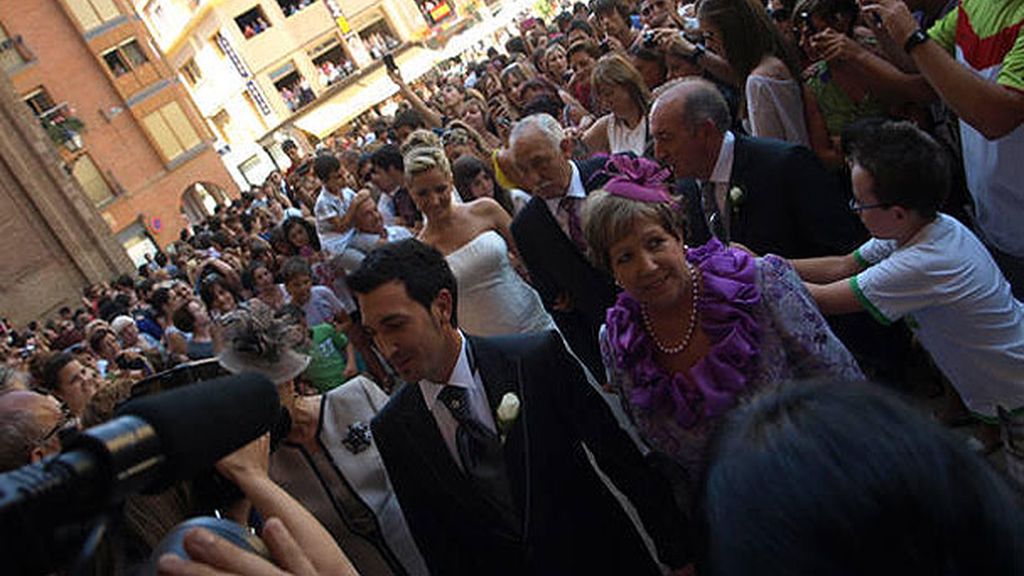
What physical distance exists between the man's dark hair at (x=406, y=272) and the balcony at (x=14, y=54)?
3399 centimetres

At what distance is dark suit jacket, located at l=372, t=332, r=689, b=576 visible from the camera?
2.18 m

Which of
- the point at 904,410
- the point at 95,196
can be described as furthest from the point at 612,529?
the point at 95,196

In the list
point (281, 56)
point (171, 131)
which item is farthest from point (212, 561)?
point (281, 56)

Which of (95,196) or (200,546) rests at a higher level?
(95,196)

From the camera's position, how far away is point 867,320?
2998 millimetres

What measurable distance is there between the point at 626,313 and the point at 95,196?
116 feet

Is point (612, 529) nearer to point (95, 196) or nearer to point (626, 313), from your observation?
point (626, 313)

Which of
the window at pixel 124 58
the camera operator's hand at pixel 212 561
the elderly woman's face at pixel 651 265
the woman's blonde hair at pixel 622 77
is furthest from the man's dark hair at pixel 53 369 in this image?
the window at pixel 124 58

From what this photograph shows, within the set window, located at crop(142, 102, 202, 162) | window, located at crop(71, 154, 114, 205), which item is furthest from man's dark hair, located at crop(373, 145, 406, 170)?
window, located at crop(142, 102, 202, 162)

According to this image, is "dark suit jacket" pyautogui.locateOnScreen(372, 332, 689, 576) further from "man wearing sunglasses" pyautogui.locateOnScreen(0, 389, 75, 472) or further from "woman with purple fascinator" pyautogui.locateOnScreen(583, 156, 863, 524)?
"man wearing sunglasses" pyautogui.locateOnScreen(0, 389, 75, 472)

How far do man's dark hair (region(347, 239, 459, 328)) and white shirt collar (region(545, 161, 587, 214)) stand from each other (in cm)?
137

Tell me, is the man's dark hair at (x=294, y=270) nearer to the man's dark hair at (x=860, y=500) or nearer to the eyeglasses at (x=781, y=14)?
the eyeglasses at (x=781, y=14)

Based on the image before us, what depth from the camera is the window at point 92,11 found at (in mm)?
31453

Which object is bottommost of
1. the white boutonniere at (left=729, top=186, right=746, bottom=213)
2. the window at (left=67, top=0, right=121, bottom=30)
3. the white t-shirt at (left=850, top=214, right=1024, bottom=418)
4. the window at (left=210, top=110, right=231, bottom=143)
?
the white t-shirt at (left=850, top=214, right=1024, bottom=418)
